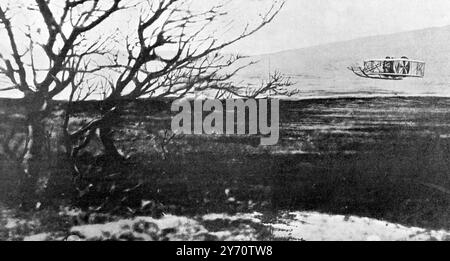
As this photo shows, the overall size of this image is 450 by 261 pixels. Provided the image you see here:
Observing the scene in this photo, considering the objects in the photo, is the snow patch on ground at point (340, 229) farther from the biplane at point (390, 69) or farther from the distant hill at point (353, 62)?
the biplane at point (390, 69)

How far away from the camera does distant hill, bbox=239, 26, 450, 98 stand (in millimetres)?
3422

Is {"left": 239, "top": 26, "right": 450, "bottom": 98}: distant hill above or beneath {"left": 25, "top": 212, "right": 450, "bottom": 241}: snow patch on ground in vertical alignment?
above

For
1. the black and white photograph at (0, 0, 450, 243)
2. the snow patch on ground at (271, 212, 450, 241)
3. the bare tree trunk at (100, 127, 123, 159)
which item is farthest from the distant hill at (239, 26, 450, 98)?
the bare tree trunk at (100, 127, 123, 159)

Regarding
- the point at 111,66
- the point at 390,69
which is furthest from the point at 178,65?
the point at 390,69

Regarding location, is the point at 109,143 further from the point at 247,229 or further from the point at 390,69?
the point at 390,69

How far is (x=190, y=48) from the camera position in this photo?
11.3 feet

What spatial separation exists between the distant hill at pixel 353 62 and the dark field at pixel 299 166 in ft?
0.39

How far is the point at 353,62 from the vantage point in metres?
3.45

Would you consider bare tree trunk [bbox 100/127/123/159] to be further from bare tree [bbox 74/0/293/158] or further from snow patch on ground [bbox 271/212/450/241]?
snow patch on ground [bbox 271/212/450/241]

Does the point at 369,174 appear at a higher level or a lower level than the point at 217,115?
lower

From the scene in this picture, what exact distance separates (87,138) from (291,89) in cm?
172
